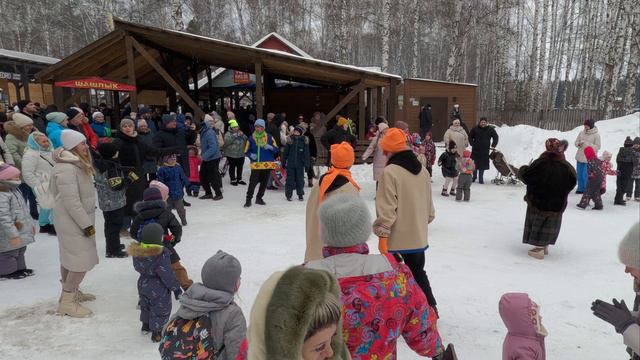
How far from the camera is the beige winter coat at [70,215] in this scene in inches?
153

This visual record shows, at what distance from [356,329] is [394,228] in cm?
180

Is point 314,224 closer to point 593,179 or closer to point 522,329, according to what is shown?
point 522,329

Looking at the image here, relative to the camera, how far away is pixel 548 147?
547cm

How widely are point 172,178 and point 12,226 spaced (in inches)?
90.6

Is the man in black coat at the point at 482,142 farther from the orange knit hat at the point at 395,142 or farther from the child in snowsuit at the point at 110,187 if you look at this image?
the child in snowsuit at the point at 110,187

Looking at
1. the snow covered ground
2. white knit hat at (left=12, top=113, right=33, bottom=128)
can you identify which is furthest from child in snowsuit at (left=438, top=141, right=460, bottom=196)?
white knit hat at (left=12, top=113, right=33, bottom=128)

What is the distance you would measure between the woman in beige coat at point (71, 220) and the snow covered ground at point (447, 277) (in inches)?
11.1

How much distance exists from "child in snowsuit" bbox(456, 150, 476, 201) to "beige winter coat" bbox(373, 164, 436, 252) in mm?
5491

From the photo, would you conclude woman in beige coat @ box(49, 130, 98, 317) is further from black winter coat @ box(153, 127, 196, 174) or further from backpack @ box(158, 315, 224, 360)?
black winter coat @ box(153, 127, 196, 174)

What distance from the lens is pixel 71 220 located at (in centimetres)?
395

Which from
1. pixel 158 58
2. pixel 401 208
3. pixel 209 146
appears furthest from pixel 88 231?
pixel 158 58

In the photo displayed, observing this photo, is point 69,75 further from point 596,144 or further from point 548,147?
point 596,144

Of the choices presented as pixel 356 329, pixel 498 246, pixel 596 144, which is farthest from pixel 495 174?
pixel 356 329

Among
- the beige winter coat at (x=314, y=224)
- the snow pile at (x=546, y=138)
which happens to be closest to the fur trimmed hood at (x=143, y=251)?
the beige winter coat at (x=314, y=224)
